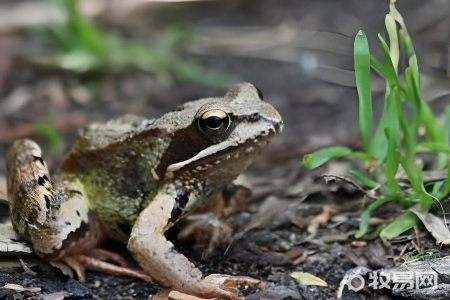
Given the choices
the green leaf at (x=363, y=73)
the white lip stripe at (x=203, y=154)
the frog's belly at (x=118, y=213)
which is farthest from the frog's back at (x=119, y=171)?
the green leaf at (x=363, y=73)

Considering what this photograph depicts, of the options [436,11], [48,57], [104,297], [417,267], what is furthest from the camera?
[48,57]

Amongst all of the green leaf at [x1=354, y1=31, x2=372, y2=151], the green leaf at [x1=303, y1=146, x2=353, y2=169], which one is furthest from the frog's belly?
the green leaf at [x1=354, y1=31, x2=372, y2=151]

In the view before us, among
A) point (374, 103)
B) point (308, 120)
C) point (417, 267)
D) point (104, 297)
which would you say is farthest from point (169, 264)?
point (308, 120)

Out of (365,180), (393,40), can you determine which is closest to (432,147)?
(365,180)

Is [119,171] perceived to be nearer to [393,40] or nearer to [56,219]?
[56,219]

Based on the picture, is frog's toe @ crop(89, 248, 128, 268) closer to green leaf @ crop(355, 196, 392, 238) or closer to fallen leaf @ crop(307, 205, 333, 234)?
fallen leaf @ crop(307, 205, 333, 234)

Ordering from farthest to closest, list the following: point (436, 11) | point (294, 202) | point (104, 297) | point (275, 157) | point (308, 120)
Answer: point (436, 11) < point (308, 120) < point (275, 157) < point (294, 202) < point (104, 297)

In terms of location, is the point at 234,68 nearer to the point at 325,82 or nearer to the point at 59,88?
the point at 325,82

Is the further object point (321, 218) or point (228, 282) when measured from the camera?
point (321, 218)
